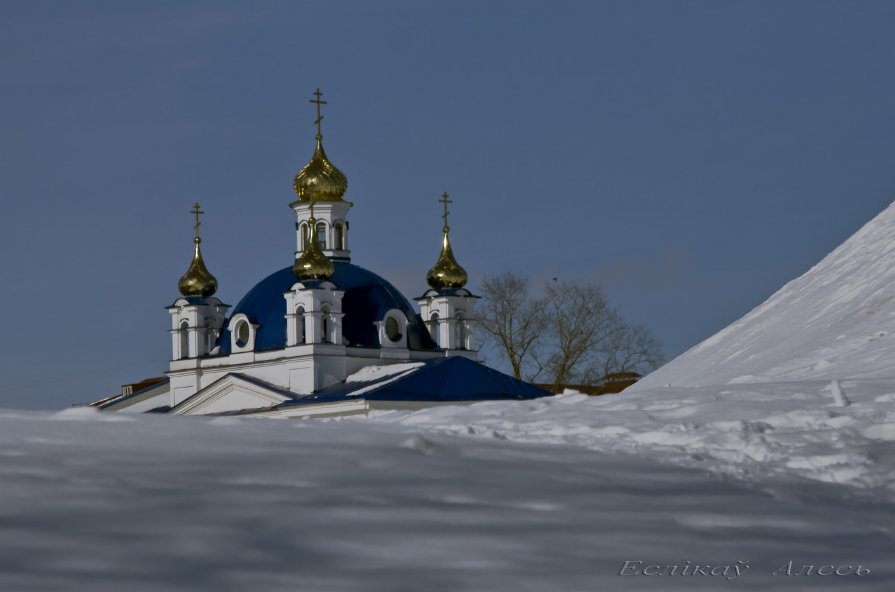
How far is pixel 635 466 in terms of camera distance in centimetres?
444

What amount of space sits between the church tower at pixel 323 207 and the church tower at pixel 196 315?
2867mm

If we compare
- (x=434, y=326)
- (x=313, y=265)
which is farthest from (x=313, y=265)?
(x=434, y=326)

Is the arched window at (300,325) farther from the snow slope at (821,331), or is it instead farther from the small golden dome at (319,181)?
the snow slope at (821,331)

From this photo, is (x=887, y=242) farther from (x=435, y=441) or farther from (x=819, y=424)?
(x=435, y=441)

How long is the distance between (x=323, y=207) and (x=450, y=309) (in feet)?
13.0

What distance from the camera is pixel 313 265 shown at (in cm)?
3778

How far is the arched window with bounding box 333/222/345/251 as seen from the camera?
40688 millimetres

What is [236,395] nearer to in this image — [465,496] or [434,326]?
[434,326]

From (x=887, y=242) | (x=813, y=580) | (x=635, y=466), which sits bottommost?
(x=813, y=580)

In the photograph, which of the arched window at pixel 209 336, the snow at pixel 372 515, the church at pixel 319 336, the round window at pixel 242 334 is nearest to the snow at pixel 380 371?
the church at pixel 319 336

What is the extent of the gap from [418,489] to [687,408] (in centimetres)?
164

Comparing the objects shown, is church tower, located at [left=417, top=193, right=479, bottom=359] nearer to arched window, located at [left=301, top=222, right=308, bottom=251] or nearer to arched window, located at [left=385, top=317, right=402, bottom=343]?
arched window, located at [left=385, top=317, right=402, bottom=343]

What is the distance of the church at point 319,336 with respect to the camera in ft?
114

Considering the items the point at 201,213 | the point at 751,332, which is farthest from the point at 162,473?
the point at 201,213
